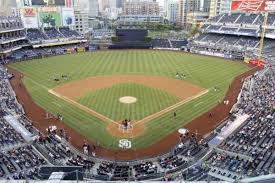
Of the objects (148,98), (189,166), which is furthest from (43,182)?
(148,98)

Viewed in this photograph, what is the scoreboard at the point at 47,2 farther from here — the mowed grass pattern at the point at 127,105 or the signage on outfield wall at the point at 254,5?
the signage on outfield wall at the point at 254,5

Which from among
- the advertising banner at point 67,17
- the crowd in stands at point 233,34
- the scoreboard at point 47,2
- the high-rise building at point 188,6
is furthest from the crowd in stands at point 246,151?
the high-rise building at point 188,6

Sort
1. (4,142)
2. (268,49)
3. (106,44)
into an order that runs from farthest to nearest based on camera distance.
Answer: (106,44), (268,49), (4,142)

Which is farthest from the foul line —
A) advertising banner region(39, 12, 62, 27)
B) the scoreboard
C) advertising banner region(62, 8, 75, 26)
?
advertising banner region(62, 8, 75, 26)

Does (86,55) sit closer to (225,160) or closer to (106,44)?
(106,44)

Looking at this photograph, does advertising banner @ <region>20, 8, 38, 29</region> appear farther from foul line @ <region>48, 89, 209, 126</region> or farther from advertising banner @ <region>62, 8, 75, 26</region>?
foul line @ <region>48, 89, 209, 126</region>

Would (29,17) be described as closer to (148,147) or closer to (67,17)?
(67,17)
